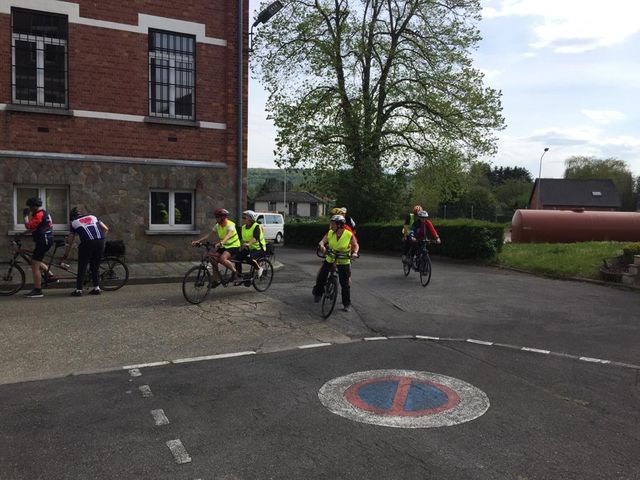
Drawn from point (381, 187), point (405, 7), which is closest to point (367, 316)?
point (381, 187)

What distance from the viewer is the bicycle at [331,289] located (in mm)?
8398

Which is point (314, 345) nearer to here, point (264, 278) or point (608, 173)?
point (264, 278)

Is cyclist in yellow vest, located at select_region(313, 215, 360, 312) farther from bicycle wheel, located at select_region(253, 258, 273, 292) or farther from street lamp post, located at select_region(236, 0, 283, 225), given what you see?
street lamp post, located at select_region(236, 0, 283, 225)

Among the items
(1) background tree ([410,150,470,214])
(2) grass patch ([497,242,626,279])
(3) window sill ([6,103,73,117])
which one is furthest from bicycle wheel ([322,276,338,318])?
(1) background tree ([410,150,470,214])

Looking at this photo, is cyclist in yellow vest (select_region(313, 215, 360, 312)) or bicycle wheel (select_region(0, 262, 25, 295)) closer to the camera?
cyclist in yellow vest (select_region(313, 215, 360, 312))

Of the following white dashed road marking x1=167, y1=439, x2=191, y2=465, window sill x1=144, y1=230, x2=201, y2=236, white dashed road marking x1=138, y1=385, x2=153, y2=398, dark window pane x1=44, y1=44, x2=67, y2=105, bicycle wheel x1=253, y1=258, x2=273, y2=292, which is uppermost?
dark window pane x1=44, y1=44, x2=67, y2=105

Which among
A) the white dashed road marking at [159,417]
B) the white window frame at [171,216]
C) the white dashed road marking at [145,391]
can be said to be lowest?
the white dashed road marking at [145,391]

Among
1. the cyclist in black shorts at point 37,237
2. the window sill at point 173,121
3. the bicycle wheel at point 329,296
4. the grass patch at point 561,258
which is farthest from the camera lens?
the grass patch at point 561,258

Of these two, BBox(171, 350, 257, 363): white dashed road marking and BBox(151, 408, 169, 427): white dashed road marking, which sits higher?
BBox(151, 408, 169, 427): white dashed road marking

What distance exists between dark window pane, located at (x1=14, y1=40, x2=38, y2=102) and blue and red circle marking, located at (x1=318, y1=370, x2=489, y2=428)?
11.0 m

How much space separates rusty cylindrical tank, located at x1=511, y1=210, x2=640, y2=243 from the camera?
76.1 ft

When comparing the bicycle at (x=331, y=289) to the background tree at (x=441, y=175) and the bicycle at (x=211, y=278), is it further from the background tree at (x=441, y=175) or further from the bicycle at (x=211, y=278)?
the background tree at (x=441, y=175)

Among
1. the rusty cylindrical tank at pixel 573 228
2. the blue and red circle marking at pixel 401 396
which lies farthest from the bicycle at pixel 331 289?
the rusty cylindrical tank at pixel 573 228

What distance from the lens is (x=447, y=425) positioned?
4188mm
